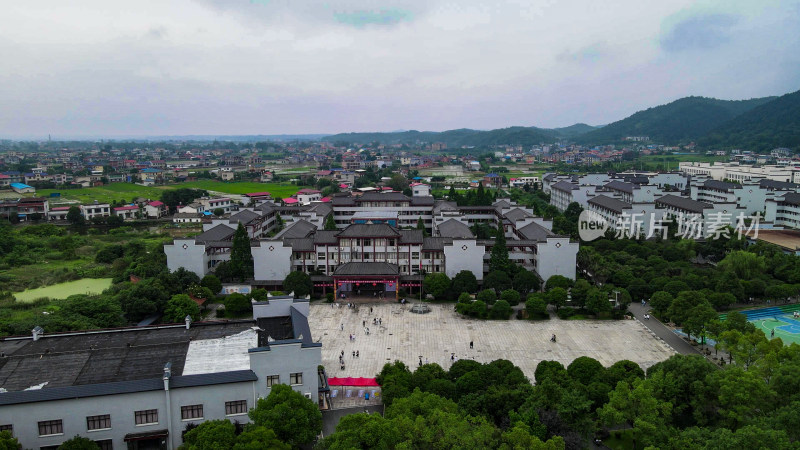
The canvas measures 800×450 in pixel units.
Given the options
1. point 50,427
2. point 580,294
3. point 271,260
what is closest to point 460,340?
point 580,294

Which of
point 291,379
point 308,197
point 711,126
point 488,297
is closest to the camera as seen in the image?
point 291,379

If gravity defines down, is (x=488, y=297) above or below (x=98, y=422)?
below

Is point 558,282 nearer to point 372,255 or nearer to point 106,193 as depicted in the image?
point 372,255

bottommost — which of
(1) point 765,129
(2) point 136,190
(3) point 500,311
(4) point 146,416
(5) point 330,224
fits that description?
(3) point 500,311

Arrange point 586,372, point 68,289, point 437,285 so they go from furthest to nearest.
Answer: point 68,289 → point 437,285 → point 586,372

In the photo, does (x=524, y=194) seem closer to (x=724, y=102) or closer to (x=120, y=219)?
(x=120, y=219)

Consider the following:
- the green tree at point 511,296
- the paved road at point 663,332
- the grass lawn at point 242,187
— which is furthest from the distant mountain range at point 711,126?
the green tree at point 511,296
